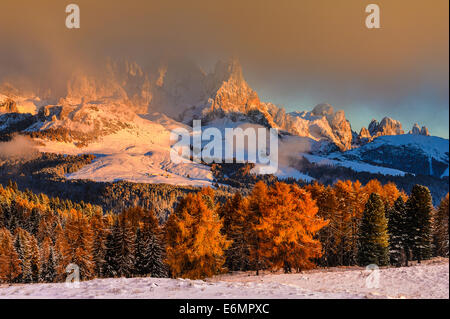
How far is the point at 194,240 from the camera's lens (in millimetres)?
24906

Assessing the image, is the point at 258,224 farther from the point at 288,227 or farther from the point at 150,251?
the point at 150,251

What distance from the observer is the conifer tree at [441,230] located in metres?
31.5

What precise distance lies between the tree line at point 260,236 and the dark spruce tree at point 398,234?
0.32 feet

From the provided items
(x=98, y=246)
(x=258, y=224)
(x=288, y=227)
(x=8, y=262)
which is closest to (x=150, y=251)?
(x=98, y=246)

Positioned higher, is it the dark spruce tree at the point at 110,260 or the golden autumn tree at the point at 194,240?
the golden autumn tree at the point at 194,240

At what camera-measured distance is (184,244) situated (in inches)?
979

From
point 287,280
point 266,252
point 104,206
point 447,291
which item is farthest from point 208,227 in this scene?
point 104,206

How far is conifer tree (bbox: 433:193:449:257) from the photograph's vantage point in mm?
31500

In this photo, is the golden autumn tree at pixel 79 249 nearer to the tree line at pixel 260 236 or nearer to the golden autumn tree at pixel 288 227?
the tree line at pixel 260 236

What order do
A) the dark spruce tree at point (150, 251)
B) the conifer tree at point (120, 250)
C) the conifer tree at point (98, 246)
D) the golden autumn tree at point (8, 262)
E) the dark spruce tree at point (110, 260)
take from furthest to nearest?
the golden autumn tree at point (8, 262) → the conifer tree at point (98, 246) → the dark spruce tree at point (110, 260) → the conifer tree at point (120, 250) → the dark spruce tree at point (150, 251)

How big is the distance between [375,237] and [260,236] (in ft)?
41.5

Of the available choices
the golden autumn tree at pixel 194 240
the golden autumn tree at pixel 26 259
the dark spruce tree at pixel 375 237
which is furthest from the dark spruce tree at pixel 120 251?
the dark spruce tree at pixel 375 237

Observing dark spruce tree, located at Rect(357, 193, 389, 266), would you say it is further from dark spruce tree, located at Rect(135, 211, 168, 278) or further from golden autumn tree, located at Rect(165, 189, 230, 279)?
dark spruce tree, located at Rect(135, 211, 168, 278)
